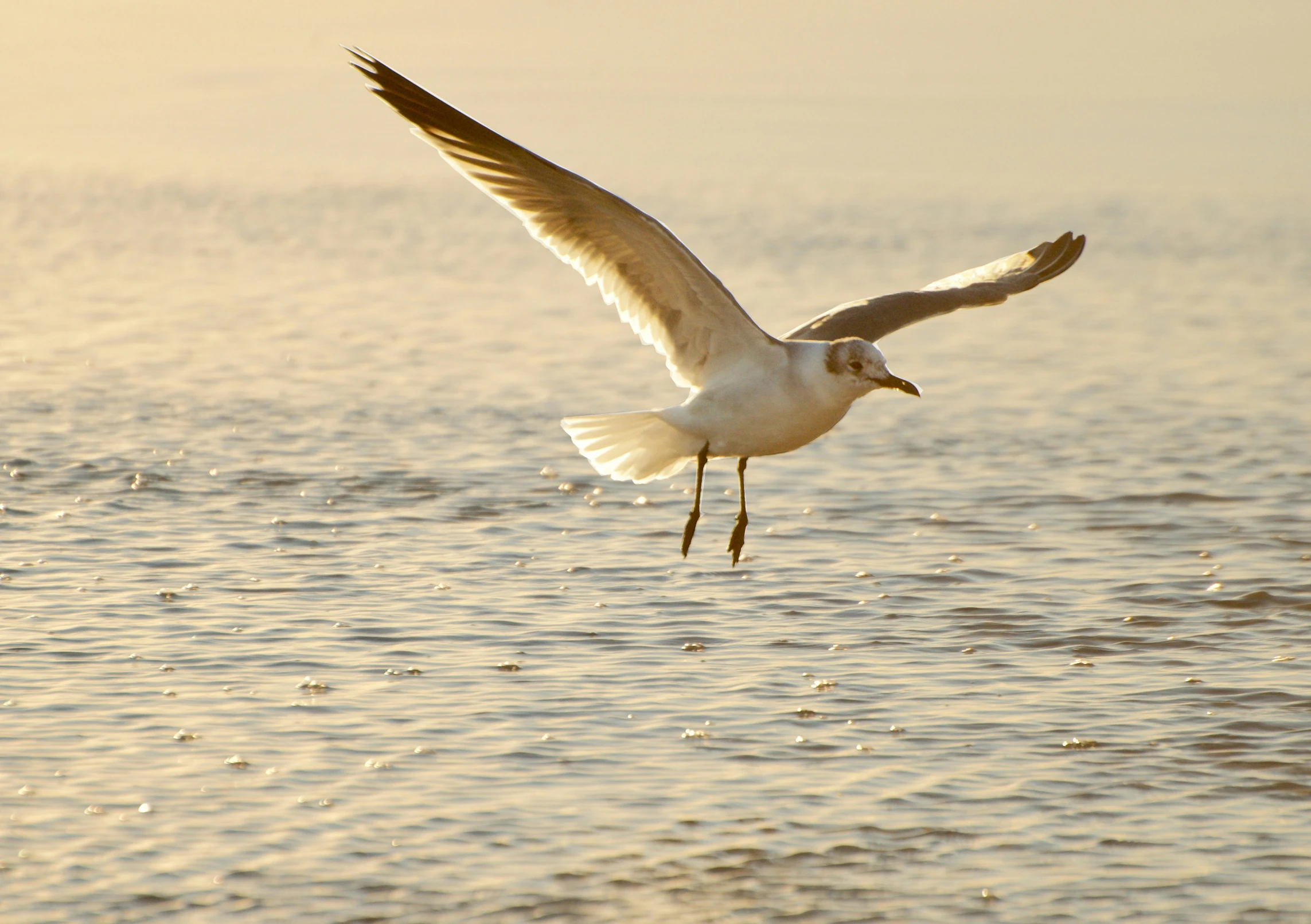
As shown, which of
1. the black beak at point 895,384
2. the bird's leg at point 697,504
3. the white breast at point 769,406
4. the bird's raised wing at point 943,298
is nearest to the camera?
the black beak at point 895,384

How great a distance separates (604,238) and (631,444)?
1.00 meters

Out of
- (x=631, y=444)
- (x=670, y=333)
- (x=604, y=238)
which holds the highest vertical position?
(x=604, y=238)

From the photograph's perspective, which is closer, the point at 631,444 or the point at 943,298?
the point at 631,444

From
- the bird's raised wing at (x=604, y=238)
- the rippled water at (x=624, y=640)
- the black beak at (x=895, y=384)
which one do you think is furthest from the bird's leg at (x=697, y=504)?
the black beak at (x=895, y=384)

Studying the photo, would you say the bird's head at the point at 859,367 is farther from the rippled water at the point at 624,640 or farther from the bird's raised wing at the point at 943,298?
the rippled water at the point at 624,640

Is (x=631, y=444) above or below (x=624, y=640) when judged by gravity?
above

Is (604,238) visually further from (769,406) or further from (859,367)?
(859,367)

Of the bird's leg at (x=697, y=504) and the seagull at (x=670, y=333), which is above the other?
the seagull at (x=670, y=333)

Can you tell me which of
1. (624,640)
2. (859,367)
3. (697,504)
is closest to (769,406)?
(859,367)

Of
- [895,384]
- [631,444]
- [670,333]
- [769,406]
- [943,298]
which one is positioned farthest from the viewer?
Answer: [943,298]

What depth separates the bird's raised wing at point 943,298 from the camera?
8.23 meters

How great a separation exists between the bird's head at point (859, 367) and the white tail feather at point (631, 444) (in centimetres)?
85

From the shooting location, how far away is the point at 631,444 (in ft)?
26.5

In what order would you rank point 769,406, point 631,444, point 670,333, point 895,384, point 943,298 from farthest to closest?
1. point 943,298
2. point 631,444
3. point 670,333
4. point 769,406
5. point 895,384
